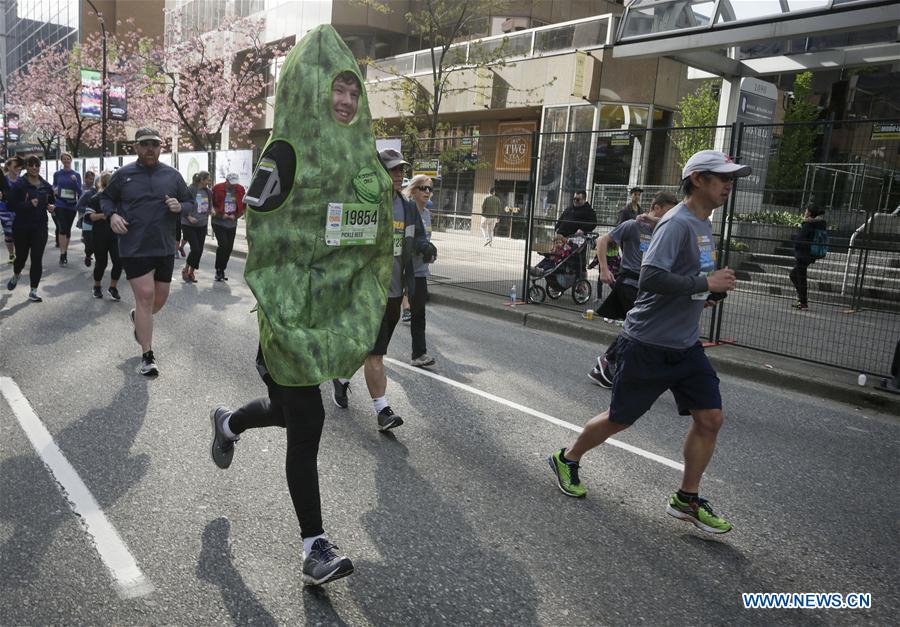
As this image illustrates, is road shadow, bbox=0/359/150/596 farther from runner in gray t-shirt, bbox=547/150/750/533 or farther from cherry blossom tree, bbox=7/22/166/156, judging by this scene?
cherry blossom tree, bbox=7/22/166/156

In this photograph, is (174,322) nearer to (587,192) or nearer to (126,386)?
(126,386)

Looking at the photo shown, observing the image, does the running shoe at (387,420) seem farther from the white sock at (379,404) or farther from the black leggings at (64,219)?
the black leggings at (64,219)

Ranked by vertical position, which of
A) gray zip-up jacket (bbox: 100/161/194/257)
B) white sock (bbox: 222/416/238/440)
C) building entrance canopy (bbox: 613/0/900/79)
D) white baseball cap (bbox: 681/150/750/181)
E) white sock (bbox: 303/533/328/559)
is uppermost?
building entrance canopy (bbox: 613/0/900/79)

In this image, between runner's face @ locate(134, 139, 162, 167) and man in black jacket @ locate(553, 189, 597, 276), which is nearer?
runner's face @ locate(134, 139, 162, 167)

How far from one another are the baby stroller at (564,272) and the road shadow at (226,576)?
28.2 ft

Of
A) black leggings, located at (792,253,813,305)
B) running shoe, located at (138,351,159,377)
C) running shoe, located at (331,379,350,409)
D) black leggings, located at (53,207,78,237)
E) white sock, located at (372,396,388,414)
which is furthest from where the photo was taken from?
black leggings, located at (53,207,78,237)

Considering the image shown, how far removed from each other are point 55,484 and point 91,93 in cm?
3179

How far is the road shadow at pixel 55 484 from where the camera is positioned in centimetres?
300

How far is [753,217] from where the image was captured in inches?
354

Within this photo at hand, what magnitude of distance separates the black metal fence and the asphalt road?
111 inches

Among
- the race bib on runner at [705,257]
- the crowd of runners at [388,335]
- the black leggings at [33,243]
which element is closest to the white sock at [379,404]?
the crowd of runners at [388,335]

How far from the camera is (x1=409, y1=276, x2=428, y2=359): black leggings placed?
653 cm

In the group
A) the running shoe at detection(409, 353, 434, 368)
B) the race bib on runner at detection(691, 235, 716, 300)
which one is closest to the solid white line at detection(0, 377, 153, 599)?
the race bib on runner at detection(691, 235, 716, 300)

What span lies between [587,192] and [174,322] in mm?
6812
